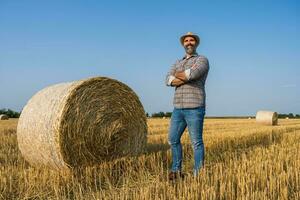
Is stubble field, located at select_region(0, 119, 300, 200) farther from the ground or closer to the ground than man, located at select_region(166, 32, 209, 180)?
closer to the ground

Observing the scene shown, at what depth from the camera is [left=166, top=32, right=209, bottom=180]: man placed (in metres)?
5.82

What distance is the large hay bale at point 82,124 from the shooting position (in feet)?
20.5

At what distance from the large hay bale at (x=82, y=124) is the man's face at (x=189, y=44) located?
5.76 ft

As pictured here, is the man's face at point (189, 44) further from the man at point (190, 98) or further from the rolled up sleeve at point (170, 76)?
the rolled up sleeve at point (170, 76)

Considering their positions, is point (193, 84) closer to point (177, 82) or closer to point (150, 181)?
point (177, 82)

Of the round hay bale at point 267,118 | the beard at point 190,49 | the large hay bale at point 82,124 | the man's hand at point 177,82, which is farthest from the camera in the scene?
the round hay bale at point 267,118

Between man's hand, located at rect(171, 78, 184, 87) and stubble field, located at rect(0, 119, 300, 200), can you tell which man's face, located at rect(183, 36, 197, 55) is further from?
stubble field, located at rect(0, 119, 300, 200)

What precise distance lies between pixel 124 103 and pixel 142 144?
33.1 inches

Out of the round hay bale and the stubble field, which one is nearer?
the stubble field

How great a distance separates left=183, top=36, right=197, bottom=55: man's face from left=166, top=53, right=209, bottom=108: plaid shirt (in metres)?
0.09

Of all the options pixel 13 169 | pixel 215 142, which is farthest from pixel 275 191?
pixel 215 142

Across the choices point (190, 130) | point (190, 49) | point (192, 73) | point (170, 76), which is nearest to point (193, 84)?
point (192, 73)

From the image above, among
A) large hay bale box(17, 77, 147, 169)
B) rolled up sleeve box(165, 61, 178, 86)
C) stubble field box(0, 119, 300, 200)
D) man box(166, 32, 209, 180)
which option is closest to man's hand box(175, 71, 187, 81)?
man box(166, 32, 209, 180)

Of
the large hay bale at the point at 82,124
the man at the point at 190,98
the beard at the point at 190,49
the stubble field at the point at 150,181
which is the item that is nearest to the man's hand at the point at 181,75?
Result: the man at the point at 190,98
